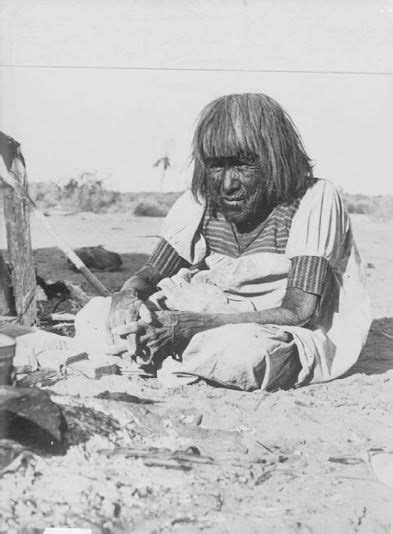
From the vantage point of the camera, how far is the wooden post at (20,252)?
463 cm

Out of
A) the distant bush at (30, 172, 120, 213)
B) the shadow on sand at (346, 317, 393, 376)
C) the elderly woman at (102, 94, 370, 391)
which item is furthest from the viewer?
→ the distant bush at (30, 172, 120, 213)

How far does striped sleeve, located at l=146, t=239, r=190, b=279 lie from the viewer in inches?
161

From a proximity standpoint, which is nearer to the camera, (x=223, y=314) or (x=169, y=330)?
(x=169, y=330)

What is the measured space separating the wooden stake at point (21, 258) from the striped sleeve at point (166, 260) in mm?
1077

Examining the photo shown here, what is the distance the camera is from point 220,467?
2.71 metres

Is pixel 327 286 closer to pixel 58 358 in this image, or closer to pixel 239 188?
pixel 239 188

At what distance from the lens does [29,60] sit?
3857 mm

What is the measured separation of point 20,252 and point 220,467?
2.54m

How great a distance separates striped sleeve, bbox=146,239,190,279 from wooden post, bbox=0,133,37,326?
3.54ft

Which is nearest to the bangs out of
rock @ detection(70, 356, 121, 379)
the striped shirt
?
the striped shirt

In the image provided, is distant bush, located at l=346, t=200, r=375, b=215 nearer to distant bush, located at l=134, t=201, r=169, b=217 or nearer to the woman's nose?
distant bush, located at l=134, t=201, r=169, b=217

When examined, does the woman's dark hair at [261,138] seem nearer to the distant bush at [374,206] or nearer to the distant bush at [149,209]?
the distant bush at [374,206]

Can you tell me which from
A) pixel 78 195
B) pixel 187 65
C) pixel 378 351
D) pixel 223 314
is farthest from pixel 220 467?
pixel 78 195

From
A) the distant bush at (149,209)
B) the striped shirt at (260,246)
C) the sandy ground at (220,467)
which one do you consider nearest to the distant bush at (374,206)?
the distant bush at (149,209)
